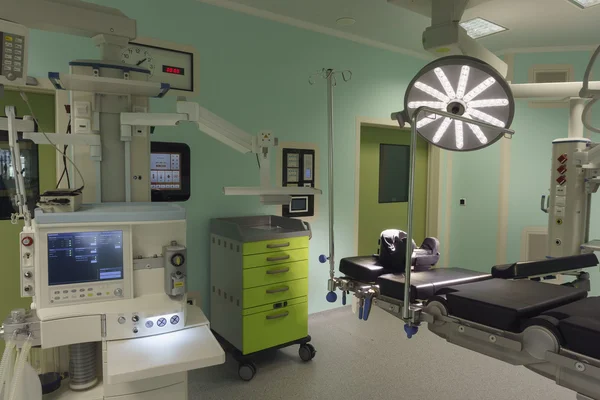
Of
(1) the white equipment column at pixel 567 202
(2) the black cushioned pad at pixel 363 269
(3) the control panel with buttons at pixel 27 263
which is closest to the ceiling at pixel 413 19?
(1) the white equipment column at pixel 567 202

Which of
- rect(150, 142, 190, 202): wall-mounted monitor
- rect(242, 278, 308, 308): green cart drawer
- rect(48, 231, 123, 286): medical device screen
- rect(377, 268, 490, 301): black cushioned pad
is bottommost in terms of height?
rect(242, 278, 308, 308): green cart drawer

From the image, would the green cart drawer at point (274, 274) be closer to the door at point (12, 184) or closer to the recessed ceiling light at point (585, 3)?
the door at point (12, 184)

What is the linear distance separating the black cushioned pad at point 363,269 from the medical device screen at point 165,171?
1391 millimetres

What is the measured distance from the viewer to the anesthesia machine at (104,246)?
1695 mm

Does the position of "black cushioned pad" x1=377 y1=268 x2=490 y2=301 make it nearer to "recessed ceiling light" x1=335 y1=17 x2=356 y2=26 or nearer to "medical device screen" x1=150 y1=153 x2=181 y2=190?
"medical device screen" x1=150 y1=153 x2=181 y2=190

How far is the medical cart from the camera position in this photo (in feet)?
9.62

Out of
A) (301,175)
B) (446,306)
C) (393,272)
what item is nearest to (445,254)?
(301,175)

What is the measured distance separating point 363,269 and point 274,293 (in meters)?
0.75

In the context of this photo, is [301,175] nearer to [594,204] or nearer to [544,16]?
[544,16]

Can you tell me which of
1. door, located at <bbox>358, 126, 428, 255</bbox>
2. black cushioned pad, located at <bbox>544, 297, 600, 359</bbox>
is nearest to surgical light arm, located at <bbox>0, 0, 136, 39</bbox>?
black cushioned pad, located at <bbox>544, 297, 600, 359</bbox>

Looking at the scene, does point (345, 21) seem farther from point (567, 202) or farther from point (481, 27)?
point (567, 202)

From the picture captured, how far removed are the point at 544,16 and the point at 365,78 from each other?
1.62 m

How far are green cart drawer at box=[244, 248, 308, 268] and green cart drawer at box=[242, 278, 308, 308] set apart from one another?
16 cm

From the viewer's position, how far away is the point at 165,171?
3.12 m
